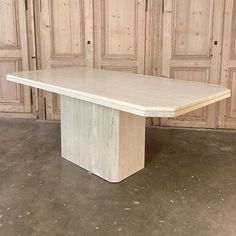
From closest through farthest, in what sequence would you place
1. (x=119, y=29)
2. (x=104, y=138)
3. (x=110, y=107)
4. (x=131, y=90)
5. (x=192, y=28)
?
1. (x=110, y=107)
2. (x=131, y=90)
3. (x=104, y=138)
4. (x=192, y=28)
5. (x=119, y=29)

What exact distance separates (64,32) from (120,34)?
28.0 inches

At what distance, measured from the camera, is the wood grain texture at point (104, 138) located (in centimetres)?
289

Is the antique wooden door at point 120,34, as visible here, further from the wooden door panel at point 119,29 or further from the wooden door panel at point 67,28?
the wooden door panel at point 67,28

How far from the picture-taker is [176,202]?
2664 millimetres

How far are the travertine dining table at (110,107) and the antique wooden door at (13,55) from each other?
1.27 meters

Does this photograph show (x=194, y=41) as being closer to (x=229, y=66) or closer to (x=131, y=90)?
(x=229, y=66)

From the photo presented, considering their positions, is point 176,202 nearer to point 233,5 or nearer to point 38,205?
point 38,205

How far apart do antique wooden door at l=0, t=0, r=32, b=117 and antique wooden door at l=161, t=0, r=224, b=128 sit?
1795 mm

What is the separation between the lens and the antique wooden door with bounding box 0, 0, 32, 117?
4508 mm

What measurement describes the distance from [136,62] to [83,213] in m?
2.38

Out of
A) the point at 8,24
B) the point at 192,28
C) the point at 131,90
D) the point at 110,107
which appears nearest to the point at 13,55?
the point at 8,24

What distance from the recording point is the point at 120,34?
4352 mm

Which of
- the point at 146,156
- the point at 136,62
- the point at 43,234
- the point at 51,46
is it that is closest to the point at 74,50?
the point at 51,46

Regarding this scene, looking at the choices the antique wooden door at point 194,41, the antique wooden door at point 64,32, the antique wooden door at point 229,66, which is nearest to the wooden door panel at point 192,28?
the antique wooden door at point 194,41
